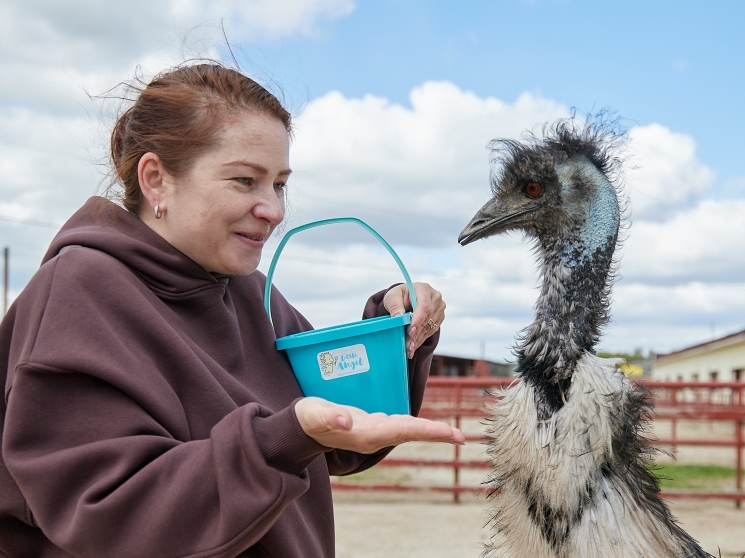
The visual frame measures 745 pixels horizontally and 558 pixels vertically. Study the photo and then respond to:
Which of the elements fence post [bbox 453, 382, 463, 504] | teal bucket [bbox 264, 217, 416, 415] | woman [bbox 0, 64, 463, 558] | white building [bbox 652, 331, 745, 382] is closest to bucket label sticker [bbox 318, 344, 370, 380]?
teal bucket [bbox 264, 217, 416, 415]

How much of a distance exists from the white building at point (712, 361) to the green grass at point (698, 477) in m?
11.1

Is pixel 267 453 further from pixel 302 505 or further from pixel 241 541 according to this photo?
pixel 302 505

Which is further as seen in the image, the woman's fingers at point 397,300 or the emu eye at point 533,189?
the emu eye at point 533,189

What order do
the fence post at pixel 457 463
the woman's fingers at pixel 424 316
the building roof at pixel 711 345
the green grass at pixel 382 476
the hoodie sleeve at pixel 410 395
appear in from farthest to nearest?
the building roof at pixel 711 345 → the green grass at pixel 382 476 → the fence post at pixel 457 463 → the hoodie sleeve at pixel 410 395 → the woman's fingers at pixel 424 316

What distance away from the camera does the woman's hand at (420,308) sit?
1.87m

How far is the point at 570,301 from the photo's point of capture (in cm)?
226

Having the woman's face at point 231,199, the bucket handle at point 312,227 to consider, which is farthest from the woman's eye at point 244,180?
the bucket handle at point 312,227

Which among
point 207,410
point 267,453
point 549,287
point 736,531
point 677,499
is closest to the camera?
point 267,453

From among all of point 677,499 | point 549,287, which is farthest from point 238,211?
point 677,499

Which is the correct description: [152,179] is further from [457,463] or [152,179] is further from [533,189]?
[457,463]

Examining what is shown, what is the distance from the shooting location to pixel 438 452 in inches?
513

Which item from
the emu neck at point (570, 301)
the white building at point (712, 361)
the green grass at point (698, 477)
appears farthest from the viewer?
the white building at point (712, 361)

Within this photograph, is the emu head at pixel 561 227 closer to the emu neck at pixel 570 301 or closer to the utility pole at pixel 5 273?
the emu neck at pixel 570 301

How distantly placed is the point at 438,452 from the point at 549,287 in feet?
36.4
